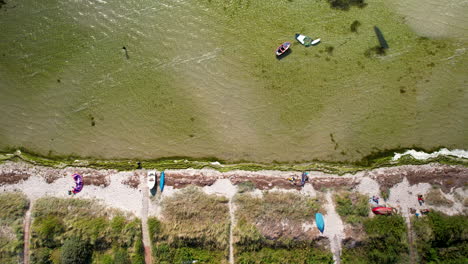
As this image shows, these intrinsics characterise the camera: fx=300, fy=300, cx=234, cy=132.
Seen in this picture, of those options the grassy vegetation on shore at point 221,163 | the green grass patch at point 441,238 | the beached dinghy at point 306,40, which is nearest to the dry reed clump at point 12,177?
the grassy vegetation on shore at point 221,163

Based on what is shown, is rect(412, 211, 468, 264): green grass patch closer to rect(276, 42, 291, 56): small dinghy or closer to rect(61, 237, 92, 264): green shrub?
rect(276, 42, 291, 56): small dinghy

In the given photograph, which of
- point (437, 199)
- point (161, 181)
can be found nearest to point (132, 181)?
point (161, 181)

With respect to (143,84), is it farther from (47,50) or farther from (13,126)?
(13,126)

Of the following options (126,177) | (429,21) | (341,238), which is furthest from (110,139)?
(429,21)

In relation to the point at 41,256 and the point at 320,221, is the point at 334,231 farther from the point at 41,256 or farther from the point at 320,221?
the point at 41,256

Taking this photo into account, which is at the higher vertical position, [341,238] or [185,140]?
[185,140]

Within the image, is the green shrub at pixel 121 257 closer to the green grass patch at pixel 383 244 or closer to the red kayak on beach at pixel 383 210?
the green grass patch at pixel 383 244
